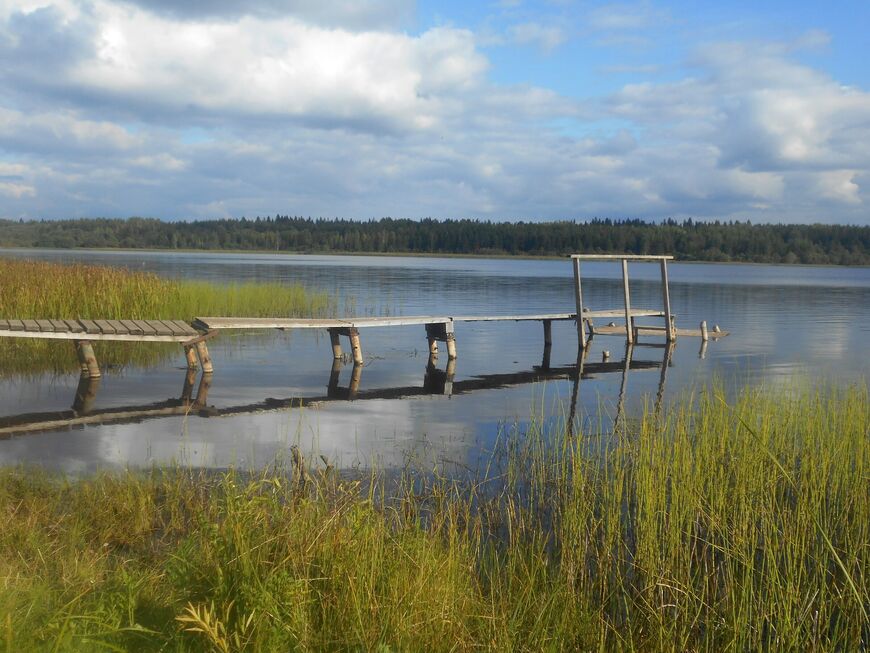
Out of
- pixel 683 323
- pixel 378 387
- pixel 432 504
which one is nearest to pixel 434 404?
pixel 378 387

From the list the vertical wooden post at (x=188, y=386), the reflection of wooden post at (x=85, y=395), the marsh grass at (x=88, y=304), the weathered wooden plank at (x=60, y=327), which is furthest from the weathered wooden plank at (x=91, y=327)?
the vertical wooden post at (x=188, y=386)

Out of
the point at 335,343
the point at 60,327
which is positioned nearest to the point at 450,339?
the point at 335,343

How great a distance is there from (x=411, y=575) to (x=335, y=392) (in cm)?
962

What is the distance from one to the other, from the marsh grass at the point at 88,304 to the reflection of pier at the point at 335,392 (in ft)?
7.06

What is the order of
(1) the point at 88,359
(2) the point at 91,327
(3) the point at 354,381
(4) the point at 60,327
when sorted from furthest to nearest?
(3) the point at 354,381 < (1) the point at 88,359 < (2) the point at 91,327 < (4) the point at 60,327

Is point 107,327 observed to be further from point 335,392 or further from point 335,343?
point 335,343

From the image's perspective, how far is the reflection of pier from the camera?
11.3 metres

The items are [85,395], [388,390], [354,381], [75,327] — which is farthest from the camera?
[354,381]

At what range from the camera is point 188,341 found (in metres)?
15.5

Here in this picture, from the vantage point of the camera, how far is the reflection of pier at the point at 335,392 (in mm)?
11289

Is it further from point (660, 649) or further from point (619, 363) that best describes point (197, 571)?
point (619, 363)

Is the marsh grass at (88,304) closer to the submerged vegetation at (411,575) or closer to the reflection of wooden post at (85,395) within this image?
the reflection of wooden post at (85,395)

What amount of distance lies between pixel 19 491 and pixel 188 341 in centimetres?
849

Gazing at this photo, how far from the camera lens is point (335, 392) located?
1432cm
